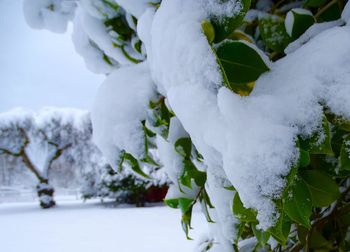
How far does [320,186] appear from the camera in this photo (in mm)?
353

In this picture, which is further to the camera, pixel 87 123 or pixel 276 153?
pixel 87 123

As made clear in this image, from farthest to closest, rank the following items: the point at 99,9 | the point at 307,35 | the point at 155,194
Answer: the point at 155,194 → the point at 99,9 → the point at 307,35

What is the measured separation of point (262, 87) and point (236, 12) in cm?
7

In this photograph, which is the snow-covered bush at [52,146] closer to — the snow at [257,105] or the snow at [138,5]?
the snow at [138,5]

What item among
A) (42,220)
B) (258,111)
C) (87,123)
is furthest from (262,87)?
(87,123)

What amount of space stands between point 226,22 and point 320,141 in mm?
121

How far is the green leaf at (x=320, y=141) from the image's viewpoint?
0.86ft

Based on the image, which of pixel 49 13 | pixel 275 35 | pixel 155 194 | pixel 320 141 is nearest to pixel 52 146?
pixel 155 194

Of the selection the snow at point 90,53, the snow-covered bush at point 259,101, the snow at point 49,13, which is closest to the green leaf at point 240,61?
the snow-covered bush at point 259,101

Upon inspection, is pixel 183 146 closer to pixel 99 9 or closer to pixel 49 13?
pixel 99 9

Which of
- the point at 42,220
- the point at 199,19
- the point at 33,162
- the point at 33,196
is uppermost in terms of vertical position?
the point at 199,19

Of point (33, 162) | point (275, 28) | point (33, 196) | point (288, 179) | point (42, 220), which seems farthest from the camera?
point (33, 196)

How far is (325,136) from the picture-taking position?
10.4 inches

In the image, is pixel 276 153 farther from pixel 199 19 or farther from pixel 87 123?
pixel 87 123
